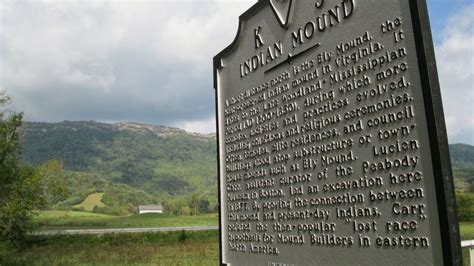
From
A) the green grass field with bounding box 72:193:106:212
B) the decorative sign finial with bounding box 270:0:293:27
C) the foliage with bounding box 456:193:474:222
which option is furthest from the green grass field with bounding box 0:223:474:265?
the green grass field with bounding box 72:193:106:212

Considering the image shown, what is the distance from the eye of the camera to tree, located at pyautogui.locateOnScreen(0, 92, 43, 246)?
1689 cm

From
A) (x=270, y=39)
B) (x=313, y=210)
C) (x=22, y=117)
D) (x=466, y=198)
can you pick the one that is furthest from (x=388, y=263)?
(x=466, y=198)

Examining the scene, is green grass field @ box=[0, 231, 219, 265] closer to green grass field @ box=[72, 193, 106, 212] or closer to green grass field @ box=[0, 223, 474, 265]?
green grass field @ box=[0, 223, 474, 265]

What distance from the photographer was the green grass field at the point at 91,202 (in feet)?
320

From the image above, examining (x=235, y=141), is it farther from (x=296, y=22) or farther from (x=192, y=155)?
(x=192, y=155)

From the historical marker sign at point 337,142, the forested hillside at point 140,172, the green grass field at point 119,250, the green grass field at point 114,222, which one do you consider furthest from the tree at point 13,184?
the forested hillside at point 140,172

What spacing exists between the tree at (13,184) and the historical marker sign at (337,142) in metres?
14.7

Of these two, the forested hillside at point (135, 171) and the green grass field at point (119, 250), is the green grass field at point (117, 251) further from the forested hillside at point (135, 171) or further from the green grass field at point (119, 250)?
the forested hillside at point (135, 171)

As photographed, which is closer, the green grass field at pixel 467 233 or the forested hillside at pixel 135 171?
the green grass field at pixel 467 233

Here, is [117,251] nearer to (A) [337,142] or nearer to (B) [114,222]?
(A) [337,142]

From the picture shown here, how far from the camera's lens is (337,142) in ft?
12.6

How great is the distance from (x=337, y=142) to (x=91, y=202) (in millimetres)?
111960

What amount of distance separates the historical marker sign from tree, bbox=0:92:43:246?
1467 centimetres

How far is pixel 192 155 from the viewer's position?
19112cm
